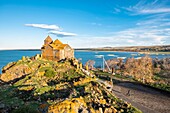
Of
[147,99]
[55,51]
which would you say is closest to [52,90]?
[147,99]

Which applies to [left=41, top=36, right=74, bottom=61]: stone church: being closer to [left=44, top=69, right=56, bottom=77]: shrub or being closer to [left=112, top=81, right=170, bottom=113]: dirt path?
[left=44, top=69, right=56, bottom=77]: shrub

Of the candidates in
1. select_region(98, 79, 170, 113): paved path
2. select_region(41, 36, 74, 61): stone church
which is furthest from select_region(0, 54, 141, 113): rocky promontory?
select_region(41, 36, 74, 61): stone church

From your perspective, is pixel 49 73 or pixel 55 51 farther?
pixel 55 51

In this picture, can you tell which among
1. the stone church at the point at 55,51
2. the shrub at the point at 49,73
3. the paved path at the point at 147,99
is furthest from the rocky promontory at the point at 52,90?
the stone church at the point at 55,51

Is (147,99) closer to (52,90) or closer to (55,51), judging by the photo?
(52,90)

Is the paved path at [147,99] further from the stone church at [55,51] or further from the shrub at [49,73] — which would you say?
the stone church at [55,51]

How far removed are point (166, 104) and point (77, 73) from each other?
458 inches

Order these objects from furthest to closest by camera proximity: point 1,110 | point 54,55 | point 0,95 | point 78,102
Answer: point 54,55, point 0,95, point 1,110, point 78,102

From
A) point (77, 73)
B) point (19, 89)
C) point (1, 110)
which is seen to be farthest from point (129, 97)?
point (1, 110)

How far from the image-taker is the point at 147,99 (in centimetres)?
2497

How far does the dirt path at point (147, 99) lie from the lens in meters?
21.3

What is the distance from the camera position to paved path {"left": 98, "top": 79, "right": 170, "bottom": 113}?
2126 cm

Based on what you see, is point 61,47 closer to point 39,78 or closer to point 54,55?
point 54,55

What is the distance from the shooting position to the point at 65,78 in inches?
939
